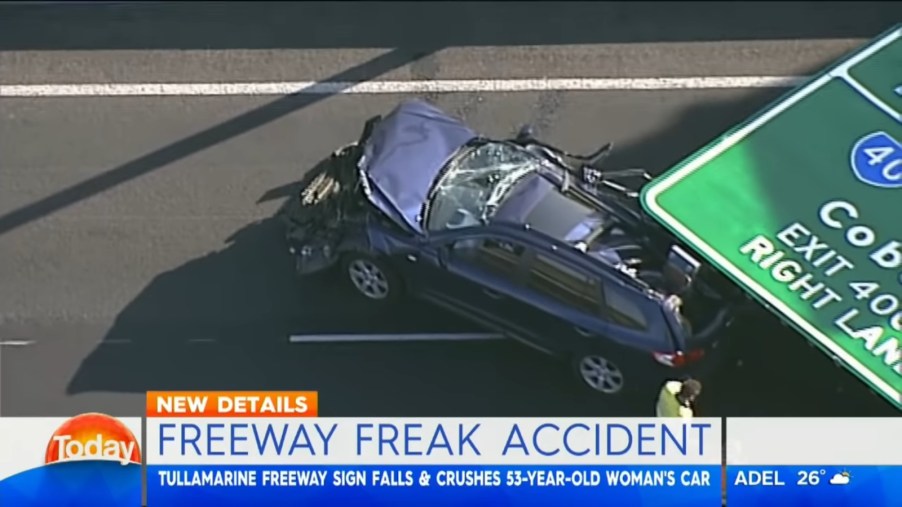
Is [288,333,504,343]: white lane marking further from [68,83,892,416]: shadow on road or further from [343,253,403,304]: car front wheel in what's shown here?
[343,253,403,304]: car front wheel

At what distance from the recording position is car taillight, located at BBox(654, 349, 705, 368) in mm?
12469

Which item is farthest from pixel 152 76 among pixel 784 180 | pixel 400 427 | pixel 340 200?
pixel 784 180

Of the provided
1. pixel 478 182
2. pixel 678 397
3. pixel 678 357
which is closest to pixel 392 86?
pixel 478 182

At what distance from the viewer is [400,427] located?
12922 millimetres

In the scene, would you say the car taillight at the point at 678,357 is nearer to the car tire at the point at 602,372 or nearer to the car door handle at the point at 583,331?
the car tire at the point at 602,372

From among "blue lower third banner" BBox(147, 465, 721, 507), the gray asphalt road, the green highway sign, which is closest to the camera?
the green highway sign

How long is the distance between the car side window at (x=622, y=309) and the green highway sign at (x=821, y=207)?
1.87 m

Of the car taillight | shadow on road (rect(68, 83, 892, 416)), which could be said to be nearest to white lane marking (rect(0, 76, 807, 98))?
shadow on road (rect(68, 83, 892, 416))

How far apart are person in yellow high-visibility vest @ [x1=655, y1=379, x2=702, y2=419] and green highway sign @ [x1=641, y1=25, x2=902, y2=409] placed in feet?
6.76

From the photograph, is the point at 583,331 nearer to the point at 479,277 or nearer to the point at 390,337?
the point at 479,277

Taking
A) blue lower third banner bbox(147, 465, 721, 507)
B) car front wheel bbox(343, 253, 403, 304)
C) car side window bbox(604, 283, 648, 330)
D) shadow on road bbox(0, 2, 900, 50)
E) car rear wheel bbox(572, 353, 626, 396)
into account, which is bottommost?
blue lower third banner bbox(147, 465, 721, 507)

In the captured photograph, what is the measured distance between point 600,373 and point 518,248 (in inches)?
54.1

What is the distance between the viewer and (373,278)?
13516 millimetres

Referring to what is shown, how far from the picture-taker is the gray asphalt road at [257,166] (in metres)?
13.4
